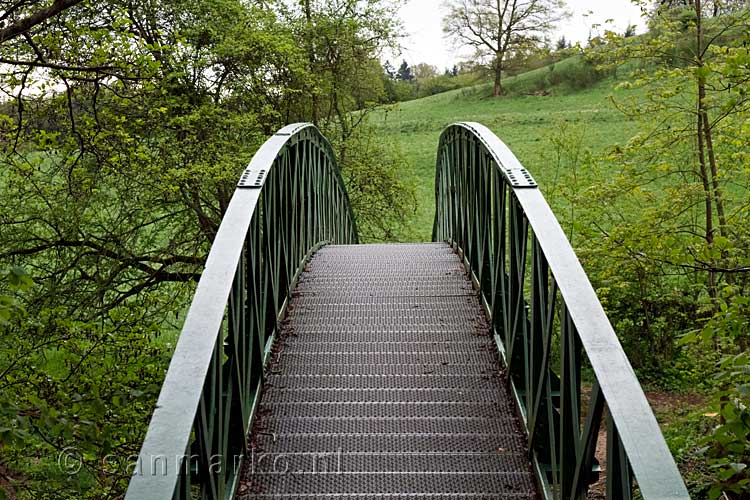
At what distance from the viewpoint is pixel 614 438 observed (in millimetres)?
2213

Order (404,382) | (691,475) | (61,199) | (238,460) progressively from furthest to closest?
1. (61,199)
2. (691,475)
3. (404,382)
4. (238,460)

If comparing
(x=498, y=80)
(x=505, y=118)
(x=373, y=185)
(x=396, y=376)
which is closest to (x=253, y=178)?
(x=396, y=376)

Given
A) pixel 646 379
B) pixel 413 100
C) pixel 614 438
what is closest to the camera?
pixel 614 438

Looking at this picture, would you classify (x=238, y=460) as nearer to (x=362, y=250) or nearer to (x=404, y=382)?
(x=404, y=382)

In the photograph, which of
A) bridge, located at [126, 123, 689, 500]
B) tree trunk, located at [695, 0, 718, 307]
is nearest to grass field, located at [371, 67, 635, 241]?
tree trunk, located at [695, 0, 718, 307]

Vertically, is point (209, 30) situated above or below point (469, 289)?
above

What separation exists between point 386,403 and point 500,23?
32.3 m

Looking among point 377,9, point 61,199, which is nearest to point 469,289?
point 61,199

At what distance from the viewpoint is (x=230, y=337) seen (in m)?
3.49

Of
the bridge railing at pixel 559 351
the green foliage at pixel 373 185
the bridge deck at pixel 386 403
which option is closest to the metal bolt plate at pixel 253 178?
the bridge deck at pixel 386 403

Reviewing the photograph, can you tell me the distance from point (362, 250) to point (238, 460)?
3.97 m

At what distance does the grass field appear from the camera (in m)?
27.5

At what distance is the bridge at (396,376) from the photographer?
231cm

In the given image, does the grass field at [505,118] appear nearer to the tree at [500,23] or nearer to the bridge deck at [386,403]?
the tree at [500,23]
